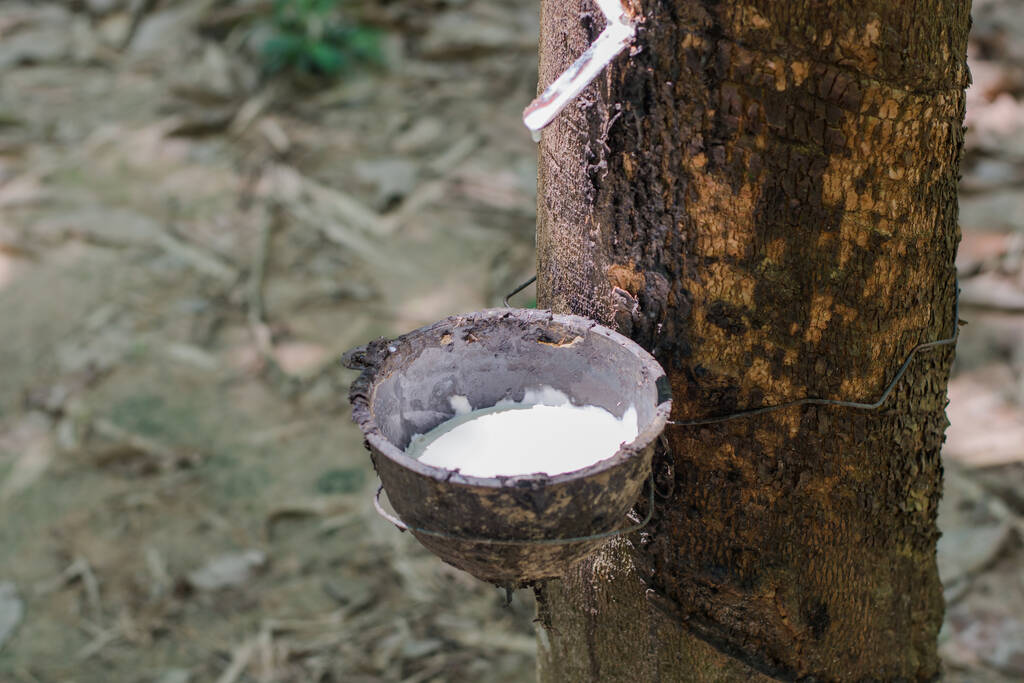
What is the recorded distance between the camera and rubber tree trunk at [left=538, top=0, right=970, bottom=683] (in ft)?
5.74

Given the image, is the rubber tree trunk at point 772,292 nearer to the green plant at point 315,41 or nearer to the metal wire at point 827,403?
the metal wire at point 827,403

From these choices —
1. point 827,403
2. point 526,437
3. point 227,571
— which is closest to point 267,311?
point 227,571

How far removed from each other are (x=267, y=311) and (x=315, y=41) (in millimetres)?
2668

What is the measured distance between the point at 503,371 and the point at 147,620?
232cm

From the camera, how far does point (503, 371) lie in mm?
2045

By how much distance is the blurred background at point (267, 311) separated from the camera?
374 centimetres

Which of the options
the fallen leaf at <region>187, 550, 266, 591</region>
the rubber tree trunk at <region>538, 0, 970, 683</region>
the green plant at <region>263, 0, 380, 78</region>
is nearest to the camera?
the rubber tree trunk at <region>538, 0, 970, 683</region>

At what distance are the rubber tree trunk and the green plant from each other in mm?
5312

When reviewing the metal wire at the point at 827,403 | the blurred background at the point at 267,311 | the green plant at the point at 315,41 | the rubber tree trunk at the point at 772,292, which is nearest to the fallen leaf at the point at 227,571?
the blurred background at the point at 267,311

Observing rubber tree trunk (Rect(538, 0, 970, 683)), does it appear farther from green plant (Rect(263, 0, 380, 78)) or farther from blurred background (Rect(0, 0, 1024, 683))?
green plant (Rect(263, 0, 380, 78))

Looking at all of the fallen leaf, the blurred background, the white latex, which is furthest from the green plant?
the white latex

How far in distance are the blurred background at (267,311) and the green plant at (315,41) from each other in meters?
0.02

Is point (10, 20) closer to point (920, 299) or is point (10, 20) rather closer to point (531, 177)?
point (531, 177)

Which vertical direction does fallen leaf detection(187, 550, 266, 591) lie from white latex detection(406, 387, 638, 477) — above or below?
below
